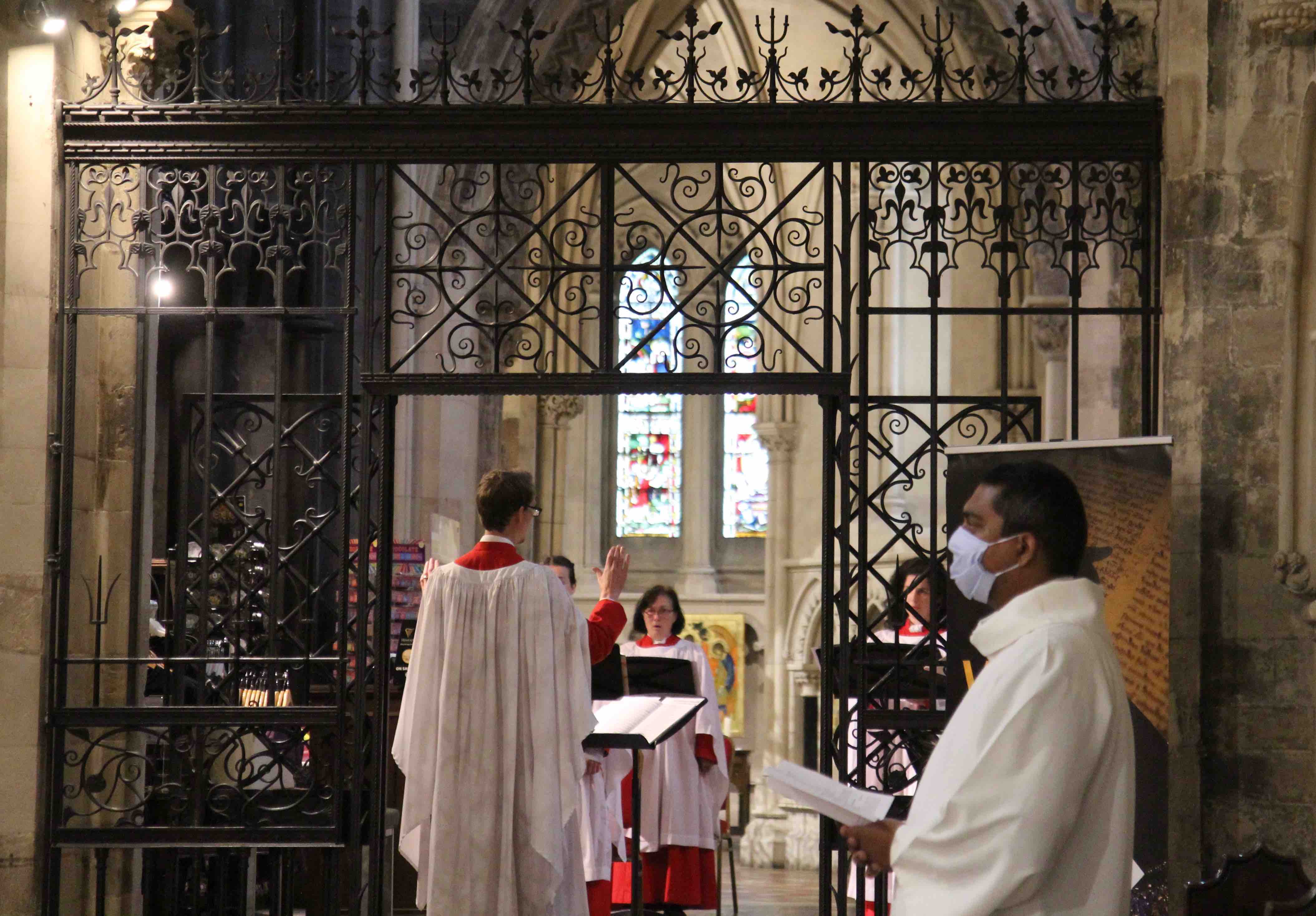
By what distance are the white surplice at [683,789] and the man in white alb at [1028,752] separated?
20.5ft

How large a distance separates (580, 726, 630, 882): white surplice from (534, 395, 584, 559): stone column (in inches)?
346

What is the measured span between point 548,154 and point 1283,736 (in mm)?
3465

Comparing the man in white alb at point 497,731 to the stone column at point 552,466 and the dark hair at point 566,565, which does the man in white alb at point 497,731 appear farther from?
the stone column at point 552,466

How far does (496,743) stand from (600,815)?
2202mm

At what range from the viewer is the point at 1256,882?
15.6 feet

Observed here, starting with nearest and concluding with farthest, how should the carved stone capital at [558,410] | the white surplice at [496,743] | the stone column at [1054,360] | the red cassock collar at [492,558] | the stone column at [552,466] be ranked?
the white surplice at [496,743] < the red cassock collar at [492,558] < the stone column at [1054,360] < the carved stone capital at [558,410] < the stone column at [552,466]

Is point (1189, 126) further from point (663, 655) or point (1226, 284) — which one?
point (663, 655)

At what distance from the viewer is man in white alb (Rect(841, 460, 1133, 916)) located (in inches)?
110

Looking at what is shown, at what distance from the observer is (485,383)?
6488mm

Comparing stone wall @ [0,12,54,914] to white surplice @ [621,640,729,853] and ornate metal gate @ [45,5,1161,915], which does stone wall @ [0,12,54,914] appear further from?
white surplice @ [621,640,729,853]

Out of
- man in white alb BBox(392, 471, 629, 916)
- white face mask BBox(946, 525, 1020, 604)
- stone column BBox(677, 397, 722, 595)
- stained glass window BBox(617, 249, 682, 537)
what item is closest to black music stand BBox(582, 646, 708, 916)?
man in white alb BBox(392, 471, 629, 916)

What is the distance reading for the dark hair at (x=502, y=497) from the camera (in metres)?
6.28

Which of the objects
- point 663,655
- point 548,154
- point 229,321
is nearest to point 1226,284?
point 548,154

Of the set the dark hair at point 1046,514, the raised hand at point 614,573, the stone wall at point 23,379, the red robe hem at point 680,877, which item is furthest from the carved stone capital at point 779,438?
the dark hair at point 1046,514
